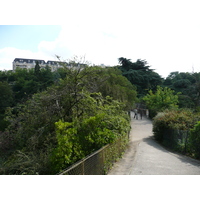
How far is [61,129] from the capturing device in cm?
736

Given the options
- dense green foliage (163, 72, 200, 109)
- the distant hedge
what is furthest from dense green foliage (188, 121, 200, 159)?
dense green foliage (163, 72, 200, 109)

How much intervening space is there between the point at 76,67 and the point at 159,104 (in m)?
20.6

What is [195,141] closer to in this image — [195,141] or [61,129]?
[195,141]

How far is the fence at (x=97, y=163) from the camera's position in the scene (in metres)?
4.58

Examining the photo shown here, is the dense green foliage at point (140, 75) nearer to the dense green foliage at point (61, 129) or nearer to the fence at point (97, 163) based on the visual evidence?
the dense green foliage at point (61, 129)

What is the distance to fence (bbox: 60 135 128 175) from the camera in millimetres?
4583

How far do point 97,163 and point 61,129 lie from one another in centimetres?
204

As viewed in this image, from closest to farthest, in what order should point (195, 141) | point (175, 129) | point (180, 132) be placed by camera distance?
point (195, 141), point (180, 132), point (175, 129)

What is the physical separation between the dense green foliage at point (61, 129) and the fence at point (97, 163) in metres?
0.49

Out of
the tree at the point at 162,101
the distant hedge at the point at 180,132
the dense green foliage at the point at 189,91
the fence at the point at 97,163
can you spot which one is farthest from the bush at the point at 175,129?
the dense green foliage at the point at 189,91

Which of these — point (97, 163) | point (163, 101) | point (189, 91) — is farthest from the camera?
point (189, 91)

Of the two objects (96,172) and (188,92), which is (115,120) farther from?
(188,92)

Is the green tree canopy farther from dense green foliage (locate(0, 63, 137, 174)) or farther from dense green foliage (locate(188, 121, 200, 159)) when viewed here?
dense green foliage (locate(0, 63, 137, 174))

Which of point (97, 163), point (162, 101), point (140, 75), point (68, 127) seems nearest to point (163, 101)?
point (162, 101)
